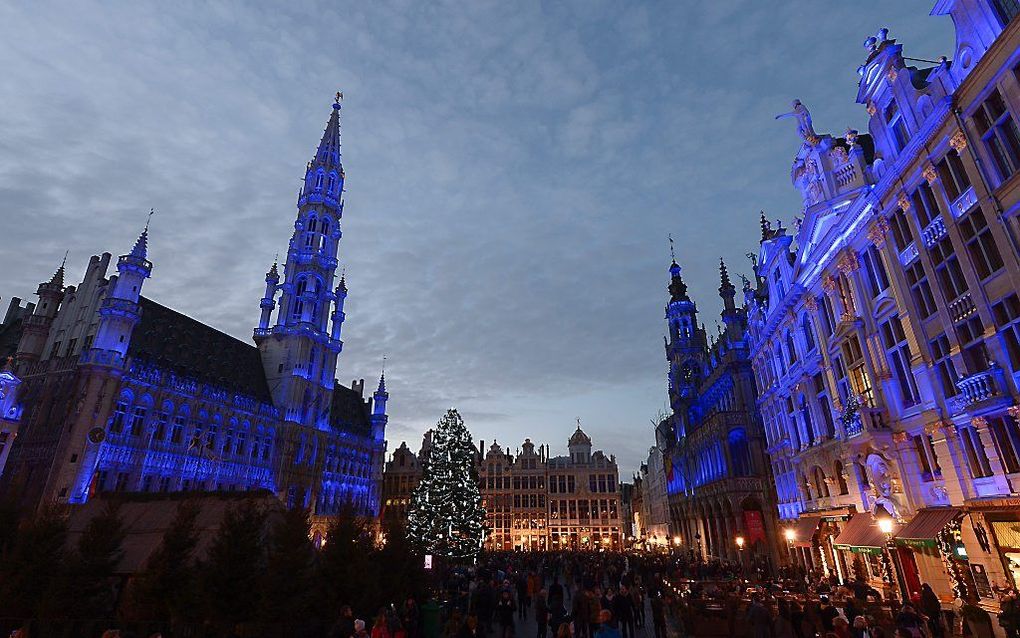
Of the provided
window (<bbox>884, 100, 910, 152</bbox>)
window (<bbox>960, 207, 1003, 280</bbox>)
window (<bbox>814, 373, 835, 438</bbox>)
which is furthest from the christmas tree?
window (<bbox>884, 100, 910, 152</bbox>)

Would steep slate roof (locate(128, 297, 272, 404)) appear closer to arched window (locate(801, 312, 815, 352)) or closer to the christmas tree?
the christmas tree

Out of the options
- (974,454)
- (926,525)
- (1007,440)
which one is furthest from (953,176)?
(926,525)

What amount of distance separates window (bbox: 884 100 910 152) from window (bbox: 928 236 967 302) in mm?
4976

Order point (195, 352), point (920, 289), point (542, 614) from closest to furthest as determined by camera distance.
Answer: point (542, 614) < point (920, 289) < point (195, 352)

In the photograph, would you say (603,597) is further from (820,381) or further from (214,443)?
(214,443)

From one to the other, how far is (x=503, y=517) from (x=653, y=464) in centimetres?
3068

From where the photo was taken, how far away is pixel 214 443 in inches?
2099

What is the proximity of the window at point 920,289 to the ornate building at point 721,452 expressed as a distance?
894 inches

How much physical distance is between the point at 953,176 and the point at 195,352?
6589cm

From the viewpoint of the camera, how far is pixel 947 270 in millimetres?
19203

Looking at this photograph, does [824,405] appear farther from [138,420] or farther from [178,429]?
[178,429]

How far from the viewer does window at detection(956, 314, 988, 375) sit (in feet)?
57.7

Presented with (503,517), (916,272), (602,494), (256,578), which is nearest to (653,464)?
(602,494)

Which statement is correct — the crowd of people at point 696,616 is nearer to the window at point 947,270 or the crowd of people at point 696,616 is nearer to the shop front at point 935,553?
the shop front at point 935,553
